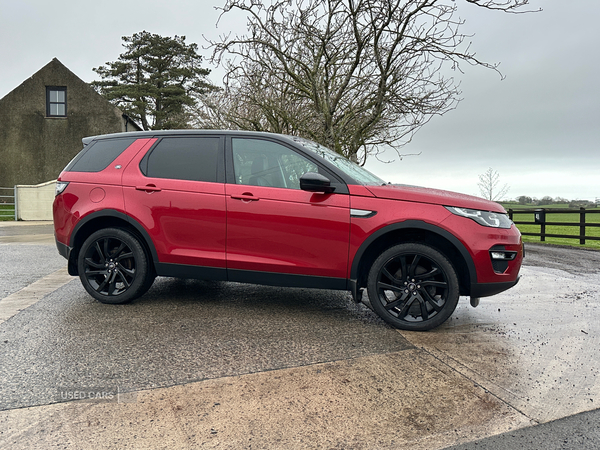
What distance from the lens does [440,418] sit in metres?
2.37

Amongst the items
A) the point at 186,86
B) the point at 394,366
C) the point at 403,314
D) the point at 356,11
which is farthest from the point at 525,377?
the point at 186,86

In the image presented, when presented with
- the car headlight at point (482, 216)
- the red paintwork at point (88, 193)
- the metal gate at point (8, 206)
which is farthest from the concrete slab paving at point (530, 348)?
the metal gate at point (8, 206)

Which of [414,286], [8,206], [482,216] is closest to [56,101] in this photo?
[8,206]

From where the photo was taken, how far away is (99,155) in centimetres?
471

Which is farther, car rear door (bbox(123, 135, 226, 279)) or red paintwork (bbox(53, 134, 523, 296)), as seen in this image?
car rear door (bbox(123, 135, 226, 279))

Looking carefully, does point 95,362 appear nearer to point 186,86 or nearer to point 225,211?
point 225,211

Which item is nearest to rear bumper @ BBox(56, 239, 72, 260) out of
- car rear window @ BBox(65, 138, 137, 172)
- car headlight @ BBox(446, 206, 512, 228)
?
car rear window @ BBox(65, 138, 137, 172)

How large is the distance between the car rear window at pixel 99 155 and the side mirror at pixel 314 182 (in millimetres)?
2138

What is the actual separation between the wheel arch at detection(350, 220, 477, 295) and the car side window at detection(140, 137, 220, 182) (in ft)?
5.49

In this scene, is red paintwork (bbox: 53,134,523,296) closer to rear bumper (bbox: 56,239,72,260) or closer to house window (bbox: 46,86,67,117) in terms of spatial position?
rear bumper (bbox: 56,239,72,260)

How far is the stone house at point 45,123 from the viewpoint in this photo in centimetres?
2520

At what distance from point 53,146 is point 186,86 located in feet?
53.6

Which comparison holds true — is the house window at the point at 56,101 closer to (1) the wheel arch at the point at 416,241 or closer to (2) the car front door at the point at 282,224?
(2) the car front door at the point at 282,224

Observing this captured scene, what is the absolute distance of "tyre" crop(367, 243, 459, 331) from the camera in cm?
372
